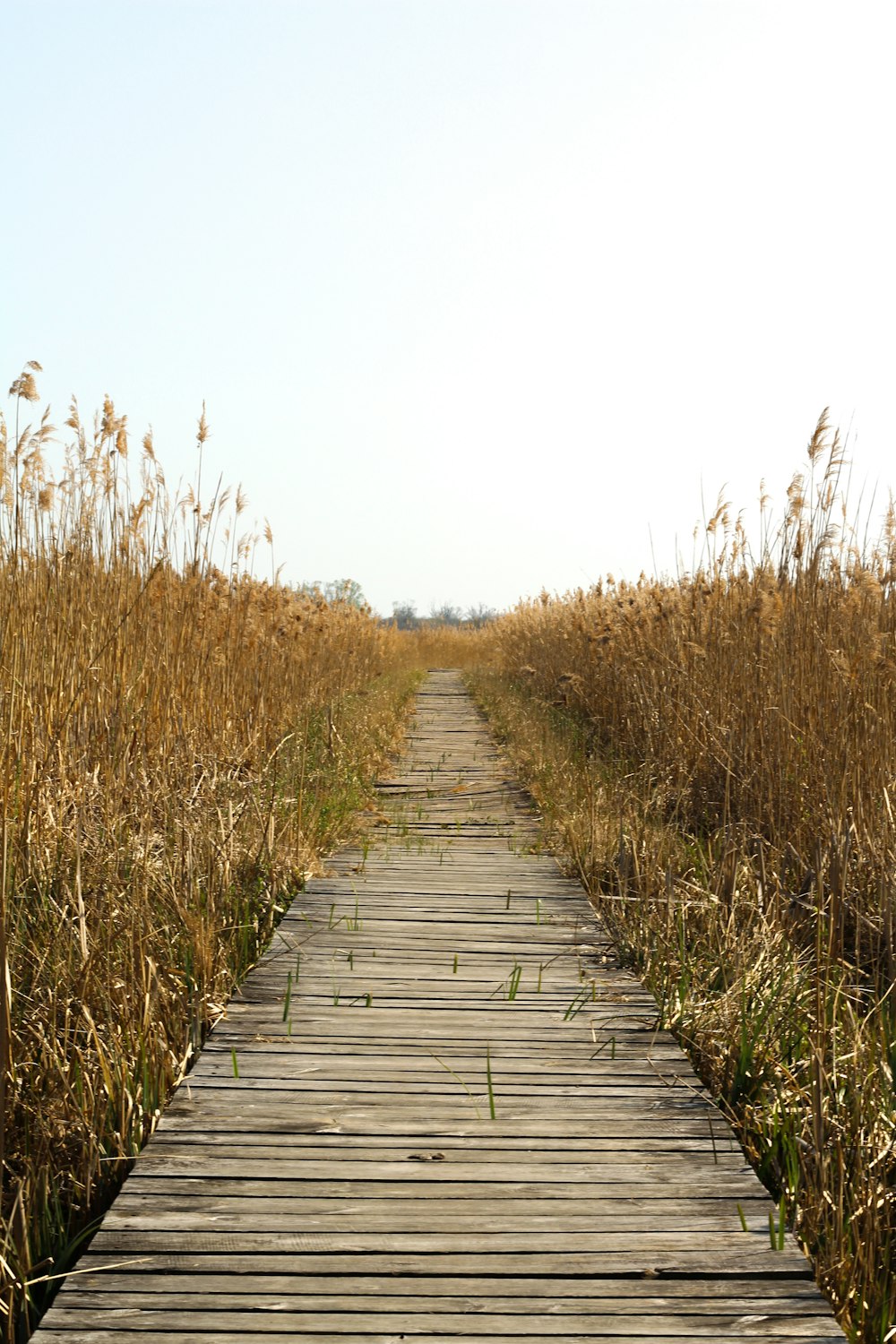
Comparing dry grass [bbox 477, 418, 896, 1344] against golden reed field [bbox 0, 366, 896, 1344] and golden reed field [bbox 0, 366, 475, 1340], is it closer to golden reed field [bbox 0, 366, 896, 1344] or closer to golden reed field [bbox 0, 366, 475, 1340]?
golden reed field [bbox 0, 366, 896, 1344]

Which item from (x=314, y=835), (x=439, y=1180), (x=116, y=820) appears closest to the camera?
(x=439, y=1180)

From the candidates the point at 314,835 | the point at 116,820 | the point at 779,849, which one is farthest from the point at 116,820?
the point at 779,849

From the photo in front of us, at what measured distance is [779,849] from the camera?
450 centimetres

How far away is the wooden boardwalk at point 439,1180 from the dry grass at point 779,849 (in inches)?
6.4

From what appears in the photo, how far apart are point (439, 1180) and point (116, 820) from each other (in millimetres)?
2015

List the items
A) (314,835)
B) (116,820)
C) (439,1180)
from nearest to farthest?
1. (439,1180)
2. (116,820)
3. (314,835)

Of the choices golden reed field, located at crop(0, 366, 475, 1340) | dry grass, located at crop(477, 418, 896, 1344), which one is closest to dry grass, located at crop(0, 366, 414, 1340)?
golden reed field, located at crop(0, 366, 475, 1340)

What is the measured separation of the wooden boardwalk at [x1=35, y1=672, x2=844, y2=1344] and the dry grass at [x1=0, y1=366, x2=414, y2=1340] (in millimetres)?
181

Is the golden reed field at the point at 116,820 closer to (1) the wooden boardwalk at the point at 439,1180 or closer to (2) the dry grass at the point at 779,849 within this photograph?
(1) the wooden boardwalk at the point at 439,1180

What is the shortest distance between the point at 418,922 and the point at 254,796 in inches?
35.4

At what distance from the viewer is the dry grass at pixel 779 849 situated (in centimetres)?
249

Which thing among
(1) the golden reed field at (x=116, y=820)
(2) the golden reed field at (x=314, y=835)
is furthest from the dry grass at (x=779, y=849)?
(1) the golden reed field at (x=116, y=820)

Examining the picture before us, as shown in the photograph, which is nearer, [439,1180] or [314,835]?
[439,1180]

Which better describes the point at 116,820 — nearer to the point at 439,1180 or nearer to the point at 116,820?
the point at 116,820
